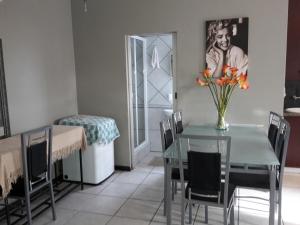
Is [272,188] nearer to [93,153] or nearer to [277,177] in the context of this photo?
[277,177]

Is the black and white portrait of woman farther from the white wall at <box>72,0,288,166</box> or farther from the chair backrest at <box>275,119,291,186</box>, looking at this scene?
the chair backrest at <box>275,119,291,186</box>

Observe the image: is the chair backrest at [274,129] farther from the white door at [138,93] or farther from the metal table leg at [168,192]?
the white door at [138,93]

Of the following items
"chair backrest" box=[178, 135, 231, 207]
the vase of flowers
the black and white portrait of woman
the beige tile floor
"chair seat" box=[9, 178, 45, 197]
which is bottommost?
the beige tile floor

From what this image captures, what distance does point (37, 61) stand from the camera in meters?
3.30

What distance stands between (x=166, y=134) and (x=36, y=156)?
1158 mm

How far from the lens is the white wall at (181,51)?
3314 millimetres

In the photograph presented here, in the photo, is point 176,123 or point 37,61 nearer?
point 176,123

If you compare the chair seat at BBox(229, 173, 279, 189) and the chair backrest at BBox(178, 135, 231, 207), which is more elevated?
the chair backrest at BBox(178, 135, 231, 207)

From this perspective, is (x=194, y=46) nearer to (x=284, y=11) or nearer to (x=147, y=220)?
(x=284, y=11)

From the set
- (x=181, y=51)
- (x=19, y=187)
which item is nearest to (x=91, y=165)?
(x=19, y=187)

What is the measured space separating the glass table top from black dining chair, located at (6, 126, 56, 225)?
1061 millimetres

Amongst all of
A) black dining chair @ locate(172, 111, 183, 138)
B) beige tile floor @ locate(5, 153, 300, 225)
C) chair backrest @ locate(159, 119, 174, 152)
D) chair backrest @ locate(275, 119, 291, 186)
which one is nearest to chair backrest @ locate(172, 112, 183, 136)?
black dining chair @ locate(172, 111, 183, 138)

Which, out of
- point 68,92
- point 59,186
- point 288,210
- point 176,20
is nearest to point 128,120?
point 68,92

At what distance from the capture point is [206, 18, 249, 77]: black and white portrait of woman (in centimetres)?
334
